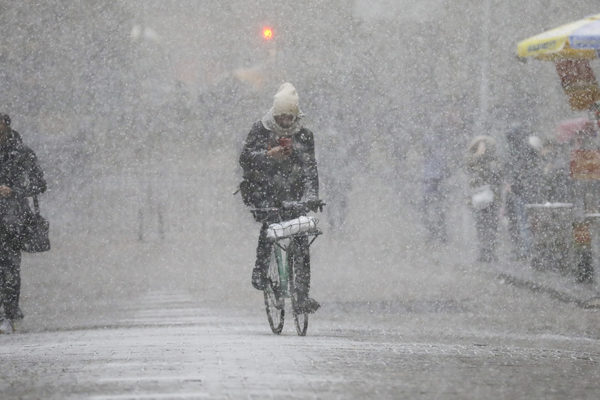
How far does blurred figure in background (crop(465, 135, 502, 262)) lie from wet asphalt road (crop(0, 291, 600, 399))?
5720 mm

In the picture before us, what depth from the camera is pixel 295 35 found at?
1426 inches

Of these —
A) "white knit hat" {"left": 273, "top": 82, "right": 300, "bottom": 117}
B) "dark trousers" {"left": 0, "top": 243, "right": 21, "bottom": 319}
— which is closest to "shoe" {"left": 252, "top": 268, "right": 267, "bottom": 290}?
"white knit hat" {"left": 273, "top": 82, "right": 300, "bottom": 117}

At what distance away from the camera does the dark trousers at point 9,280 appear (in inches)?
436

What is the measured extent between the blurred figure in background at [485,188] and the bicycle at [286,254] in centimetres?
726

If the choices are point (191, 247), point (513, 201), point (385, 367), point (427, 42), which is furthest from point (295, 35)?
point (385, 367)

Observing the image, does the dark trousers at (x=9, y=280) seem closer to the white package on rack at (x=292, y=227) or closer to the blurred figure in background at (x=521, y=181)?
the white package on rack at (x=292, y=227)

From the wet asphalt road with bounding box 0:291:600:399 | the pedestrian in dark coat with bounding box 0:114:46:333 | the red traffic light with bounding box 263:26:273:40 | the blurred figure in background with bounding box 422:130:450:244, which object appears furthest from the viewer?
the red traffic light with bounding box 263:26:273:40

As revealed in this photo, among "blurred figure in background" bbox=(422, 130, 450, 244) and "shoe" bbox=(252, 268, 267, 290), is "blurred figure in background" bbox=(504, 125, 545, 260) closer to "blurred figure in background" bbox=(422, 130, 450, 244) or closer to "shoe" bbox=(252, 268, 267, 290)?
"blurred figure in background" bbox=(422, 130, 450, 244)

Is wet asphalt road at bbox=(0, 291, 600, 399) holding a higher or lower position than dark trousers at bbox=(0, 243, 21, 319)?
lower

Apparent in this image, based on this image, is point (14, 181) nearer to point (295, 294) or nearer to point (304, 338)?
point (295, 294)

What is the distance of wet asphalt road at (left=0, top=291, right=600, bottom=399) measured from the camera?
249 inches

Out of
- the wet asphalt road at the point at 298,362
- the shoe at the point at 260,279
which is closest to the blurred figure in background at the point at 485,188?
the wet asphalt road at the point at 298,362

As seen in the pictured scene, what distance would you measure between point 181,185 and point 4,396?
2840 cm

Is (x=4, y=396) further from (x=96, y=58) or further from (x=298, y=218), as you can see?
(x=96, y=58)
